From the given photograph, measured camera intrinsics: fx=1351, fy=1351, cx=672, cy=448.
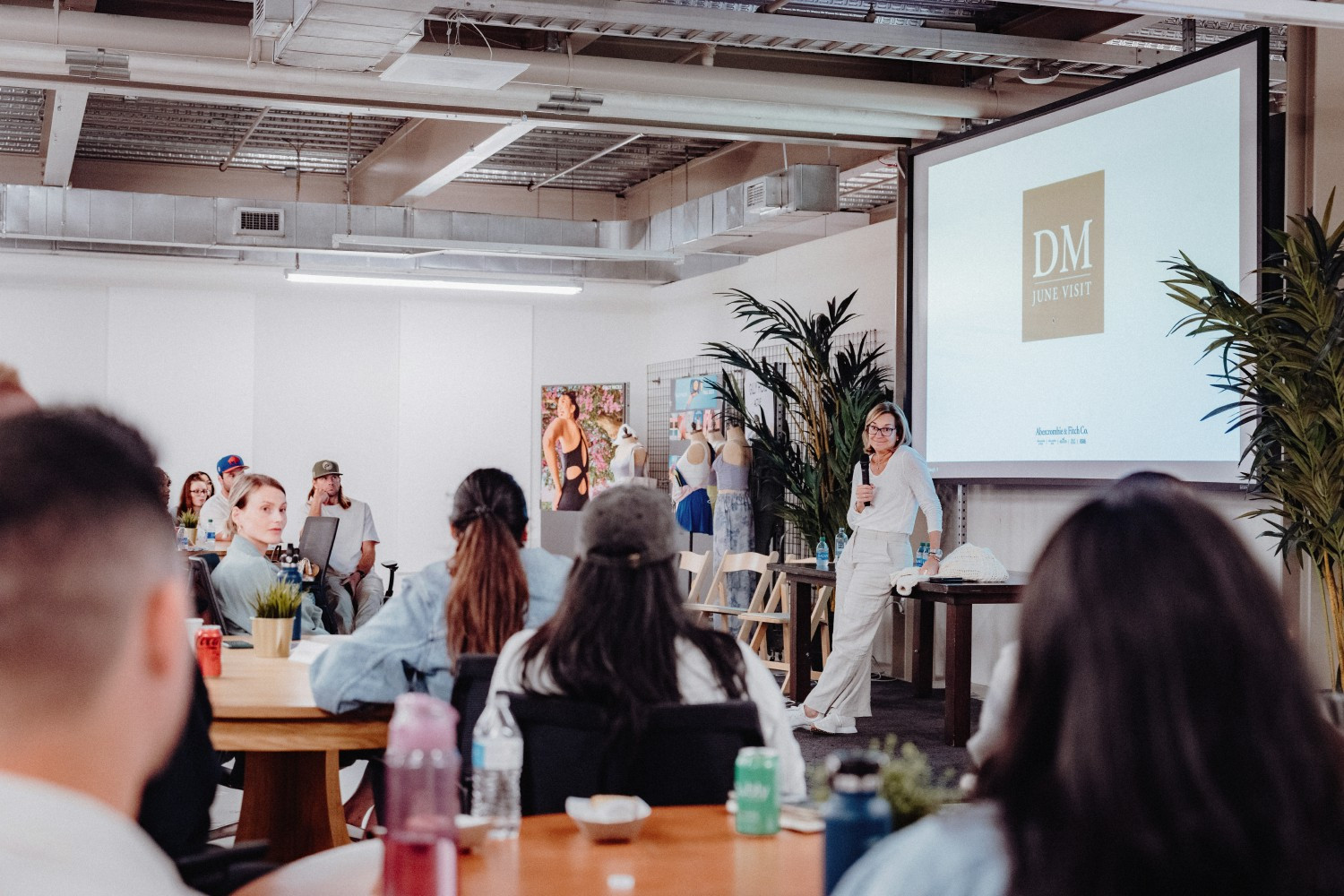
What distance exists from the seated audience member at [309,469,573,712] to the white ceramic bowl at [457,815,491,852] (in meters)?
1.24

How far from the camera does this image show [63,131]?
9453mm

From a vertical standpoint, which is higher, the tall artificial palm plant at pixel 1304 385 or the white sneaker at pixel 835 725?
the tall artificial palm plant at pixel 1304 385

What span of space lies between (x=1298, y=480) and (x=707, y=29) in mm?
3553

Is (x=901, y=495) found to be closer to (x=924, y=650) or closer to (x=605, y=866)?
(x=924, y=650)

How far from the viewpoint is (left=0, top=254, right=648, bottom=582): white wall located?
13.4 meters

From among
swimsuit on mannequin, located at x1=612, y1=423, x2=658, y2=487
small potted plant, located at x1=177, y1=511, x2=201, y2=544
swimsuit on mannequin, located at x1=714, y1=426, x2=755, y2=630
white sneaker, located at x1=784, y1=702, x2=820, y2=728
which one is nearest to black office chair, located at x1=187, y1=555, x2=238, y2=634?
white sneaker, located at x1=784, y1=702, x2=820, y2=728

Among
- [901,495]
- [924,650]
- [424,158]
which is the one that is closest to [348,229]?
[424,158]

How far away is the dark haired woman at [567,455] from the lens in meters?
Answer: 13.8

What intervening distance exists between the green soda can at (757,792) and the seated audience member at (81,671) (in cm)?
136

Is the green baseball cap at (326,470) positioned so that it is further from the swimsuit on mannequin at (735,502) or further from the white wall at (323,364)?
the white wall at (323,364)

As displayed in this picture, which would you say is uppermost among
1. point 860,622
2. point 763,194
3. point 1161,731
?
point 763,194

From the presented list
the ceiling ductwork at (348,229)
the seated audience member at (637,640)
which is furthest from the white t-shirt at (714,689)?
the ceiling ductwork at (348,229)

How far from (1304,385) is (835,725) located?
294 cm

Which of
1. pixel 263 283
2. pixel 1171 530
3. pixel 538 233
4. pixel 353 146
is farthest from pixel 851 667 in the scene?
pixel 263 283
